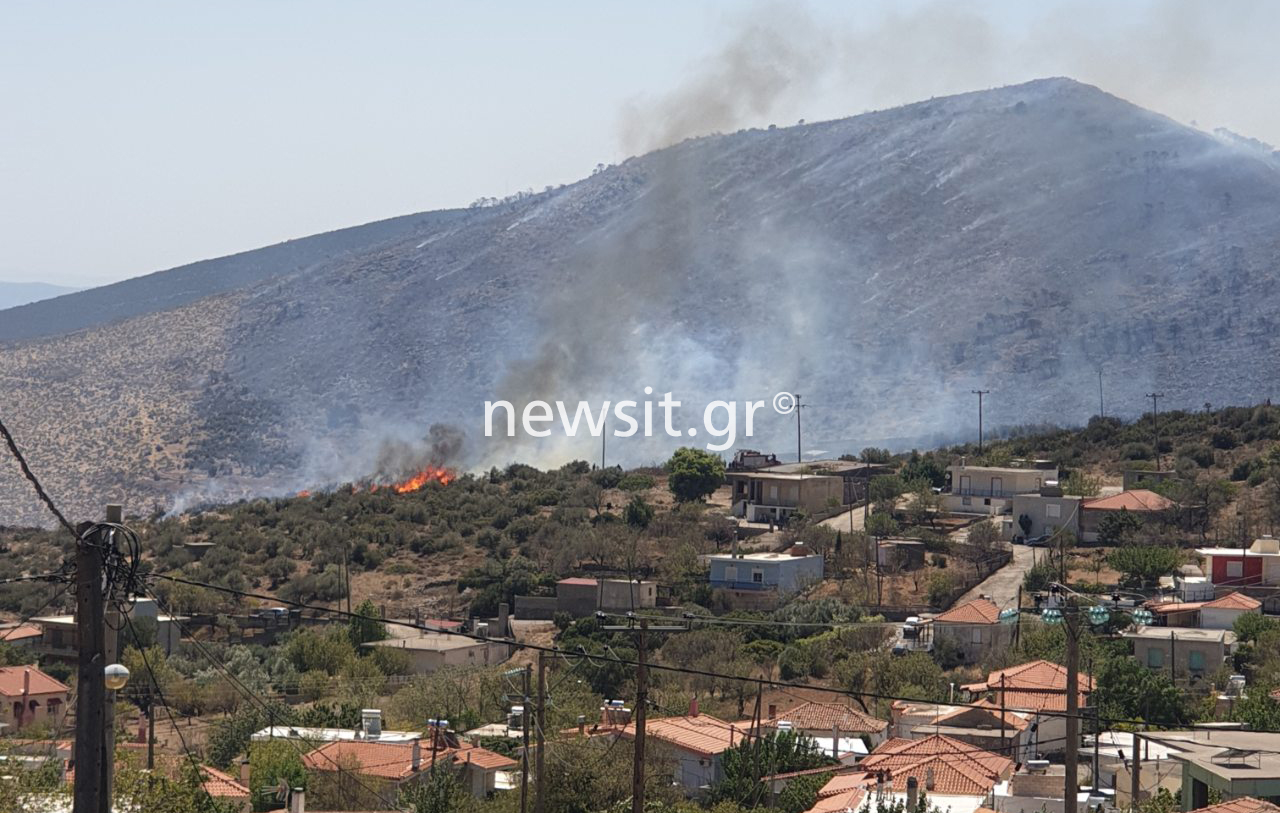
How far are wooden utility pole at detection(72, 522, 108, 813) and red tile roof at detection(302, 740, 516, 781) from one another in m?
23.1

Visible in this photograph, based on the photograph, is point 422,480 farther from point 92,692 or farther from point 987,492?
point 92,692

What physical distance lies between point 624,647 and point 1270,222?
9787 centimetres

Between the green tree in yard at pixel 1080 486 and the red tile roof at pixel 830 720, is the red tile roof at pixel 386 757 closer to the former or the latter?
the red tile roof at pixel 830 720

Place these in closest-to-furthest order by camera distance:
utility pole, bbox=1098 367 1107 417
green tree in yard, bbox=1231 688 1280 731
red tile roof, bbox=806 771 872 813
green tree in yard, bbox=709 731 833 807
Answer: red tile roof, bbox=806 771 872 813 → green tree in yard, bbox=709 731 833 807 → green tree in yard, bbox=1231 688 1280 731 → utility pole, bbox=1098 367 1107 417

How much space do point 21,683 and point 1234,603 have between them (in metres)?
31.5

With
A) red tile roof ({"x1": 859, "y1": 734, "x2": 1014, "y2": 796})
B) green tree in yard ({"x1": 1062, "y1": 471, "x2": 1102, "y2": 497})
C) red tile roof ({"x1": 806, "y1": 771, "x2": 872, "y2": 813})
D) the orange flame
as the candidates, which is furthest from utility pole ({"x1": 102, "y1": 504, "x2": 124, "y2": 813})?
the orange flame

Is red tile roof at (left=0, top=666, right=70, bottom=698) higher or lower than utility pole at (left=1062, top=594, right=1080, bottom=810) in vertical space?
lower

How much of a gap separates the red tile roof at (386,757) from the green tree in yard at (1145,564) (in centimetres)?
2844

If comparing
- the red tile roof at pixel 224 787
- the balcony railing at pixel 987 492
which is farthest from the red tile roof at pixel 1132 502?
the red tile roof at pixel 224 787

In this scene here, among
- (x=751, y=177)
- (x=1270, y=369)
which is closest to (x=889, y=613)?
(x=1270, y=369)

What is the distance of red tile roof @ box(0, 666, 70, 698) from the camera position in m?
49.6

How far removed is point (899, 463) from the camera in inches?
3915

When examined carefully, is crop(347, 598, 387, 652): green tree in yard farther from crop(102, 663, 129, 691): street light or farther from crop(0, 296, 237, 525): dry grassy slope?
crop(0, 296, 237, 525): dry grassy slope

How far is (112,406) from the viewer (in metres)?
148
